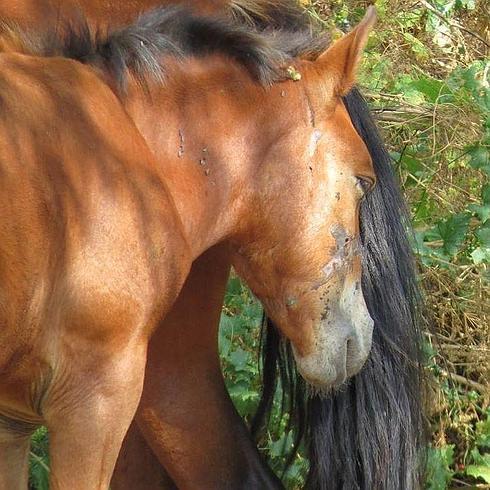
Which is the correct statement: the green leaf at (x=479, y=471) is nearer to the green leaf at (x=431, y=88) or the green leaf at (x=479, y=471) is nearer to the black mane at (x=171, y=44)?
the green leaf at (x=431, y=88)

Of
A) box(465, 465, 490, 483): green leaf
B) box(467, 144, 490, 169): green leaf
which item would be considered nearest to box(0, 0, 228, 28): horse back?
box(467, 144, 490, 169): green leaf

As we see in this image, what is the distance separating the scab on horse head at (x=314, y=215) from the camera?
266 centimetres

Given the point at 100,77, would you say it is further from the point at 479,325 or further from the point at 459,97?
the point at 479,325

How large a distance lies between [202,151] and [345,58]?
412 mm

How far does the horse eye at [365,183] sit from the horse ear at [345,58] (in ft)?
0.72

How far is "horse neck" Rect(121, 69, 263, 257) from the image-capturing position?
254cm

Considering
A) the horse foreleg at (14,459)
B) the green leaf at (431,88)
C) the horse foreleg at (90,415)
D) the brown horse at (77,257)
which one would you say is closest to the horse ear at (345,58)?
the brown horse at (77,257)

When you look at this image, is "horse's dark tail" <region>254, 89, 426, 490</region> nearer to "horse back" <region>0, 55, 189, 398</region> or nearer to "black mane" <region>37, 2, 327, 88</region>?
"black mane" <region>37, 2, 327, 88</region>

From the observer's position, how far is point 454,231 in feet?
12.7

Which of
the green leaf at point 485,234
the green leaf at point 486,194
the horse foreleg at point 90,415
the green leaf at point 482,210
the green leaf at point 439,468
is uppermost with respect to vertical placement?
the green leaf at point 486,194

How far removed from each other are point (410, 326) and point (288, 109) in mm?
879

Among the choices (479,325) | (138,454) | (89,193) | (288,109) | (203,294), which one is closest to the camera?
(89,193)

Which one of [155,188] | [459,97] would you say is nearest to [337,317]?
[155,188]

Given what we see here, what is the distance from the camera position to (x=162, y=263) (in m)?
2.40
